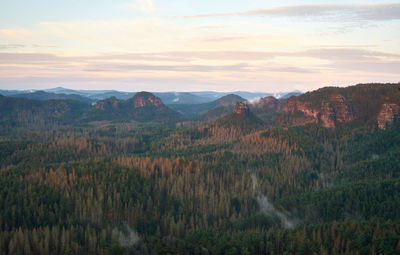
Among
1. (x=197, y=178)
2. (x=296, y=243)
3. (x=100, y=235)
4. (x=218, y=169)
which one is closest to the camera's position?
(x=296, y=243)

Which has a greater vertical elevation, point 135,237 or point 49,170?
point 49,170

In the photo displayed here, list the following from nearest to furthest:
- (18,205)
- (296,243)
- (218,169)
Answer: (296,243) < (18,205) < (218,169)

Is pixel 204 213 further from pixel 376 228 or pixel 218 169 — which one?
pixel 376 228

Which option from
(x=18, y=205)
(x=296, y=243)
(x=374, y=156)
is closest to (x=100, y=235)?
(x=18, y=205)

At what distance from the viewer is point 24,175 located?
497ft

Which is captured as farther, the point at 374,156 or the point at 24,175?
the point at 374,156

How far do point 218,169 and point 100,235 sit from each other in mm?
84372

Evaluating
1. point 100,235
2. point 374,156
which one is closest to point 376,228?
point 100,235

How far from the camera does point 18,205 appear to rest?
395ft

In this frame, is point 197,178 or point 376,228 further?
point 197,178

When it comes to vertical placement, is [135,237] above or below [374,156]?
below

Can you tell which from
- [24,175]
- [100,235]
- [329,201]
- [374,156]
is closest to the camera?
[100,235]

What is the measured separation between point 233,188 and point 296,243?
2525 inches

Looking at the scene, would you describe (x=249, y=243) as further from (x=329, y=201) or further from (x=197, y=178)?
(x=197, y=178)
